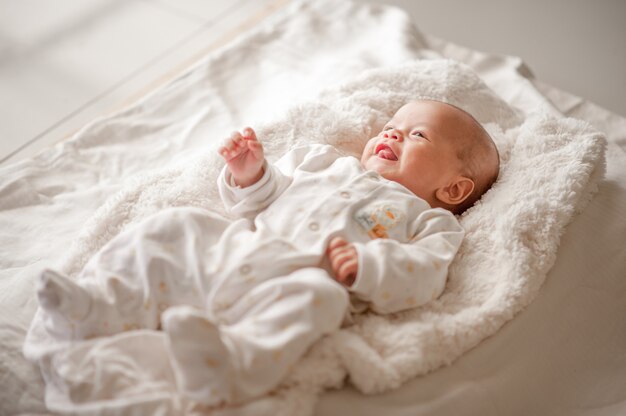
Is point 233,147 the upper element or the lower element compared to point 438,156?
upper

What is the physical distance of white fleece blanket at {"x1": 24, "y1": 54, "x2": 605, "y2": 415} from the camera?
951 millimetres

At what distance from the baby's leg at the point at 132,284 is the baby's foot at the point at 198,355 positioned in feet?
0.39

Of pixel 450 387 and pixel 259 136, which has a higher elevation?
pixel 259 136

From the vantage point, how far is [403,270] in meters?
1.04

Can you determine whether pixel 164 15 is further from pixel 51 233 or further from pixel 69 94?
pixel 51 233

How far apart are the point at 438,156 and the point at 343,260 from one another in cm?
34

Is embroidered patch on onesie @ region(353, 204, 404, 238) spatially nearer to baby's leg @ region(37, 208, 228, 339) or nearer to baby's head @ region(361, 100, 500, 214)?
baby's head @ region(361, 100, 500, 214)

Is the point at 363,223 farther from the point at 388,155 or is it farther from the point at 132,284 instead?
the point at 132,284

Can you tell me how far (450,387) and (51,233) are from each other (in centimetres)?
87

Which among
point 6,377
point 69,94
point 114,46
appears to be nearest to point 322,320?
point 6,377

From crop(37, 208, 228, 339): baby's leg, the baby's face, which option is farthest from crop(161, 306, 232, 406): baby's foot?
the baby's face

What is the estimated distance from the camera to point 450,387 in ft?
3.39

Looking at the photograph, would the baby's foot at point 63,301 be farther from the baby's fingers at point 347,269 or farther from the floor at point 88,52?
the floor at point 88,52

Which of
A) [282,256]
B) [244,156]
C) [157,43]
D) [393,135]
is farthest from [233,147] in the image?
[157,43]
